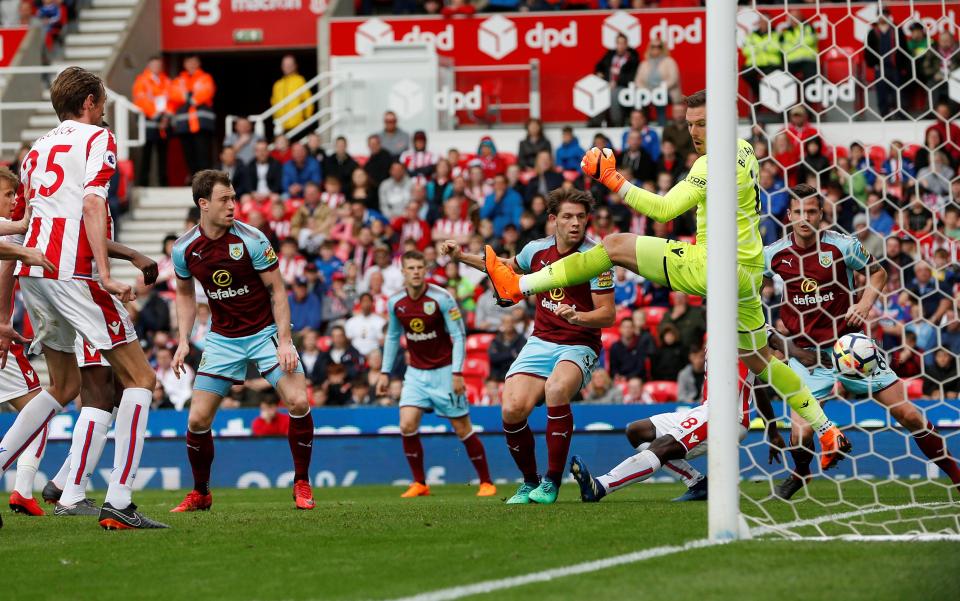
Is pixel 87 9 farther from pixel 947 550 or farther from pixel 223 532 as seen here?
pixel 947 550

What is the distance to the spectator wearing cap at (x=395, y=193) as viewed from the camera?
20.3 meters

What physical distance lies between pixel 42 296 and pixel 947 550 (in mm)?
4995

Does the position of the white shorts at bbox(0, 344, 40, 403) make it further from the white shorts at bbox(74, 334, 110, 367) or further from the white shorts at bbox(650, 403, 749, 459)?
the white shorts at bbox(650, 403, 749, 459)

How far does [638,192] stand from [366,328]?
1027 centimetres

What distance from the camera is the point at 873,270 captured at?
11539 millimetres

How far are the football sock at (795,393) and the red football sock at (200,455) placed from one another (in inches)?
151

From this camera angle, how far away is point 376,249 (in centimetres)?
1875

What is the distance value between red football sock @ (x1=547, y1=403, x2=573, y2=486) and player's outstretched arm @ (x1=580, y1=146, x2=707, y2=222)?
225cm

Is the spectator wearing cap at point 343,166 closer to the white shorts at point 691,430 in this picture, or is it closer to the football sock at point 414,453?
the football sock at point 414,453

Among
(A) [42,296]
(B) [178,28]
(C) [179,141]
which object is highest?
(B) [178,28]

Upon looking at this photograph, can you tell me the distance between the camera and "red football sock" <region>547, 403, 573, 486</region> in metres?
9.80

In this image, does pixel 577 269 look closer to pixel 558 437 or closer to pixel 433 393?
pixel 558 437

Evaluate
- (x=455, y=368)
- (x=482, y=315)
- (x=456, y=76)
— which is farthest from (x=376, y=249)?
(x=455, y=368)

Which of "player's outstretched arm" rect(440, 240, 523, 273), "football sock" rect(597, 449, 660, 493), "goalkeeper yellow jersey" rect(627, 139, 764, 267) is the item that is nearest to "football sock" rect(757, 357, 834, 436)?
"goalkeeper yellow jersey" rect(627, 139, 764, 267)
